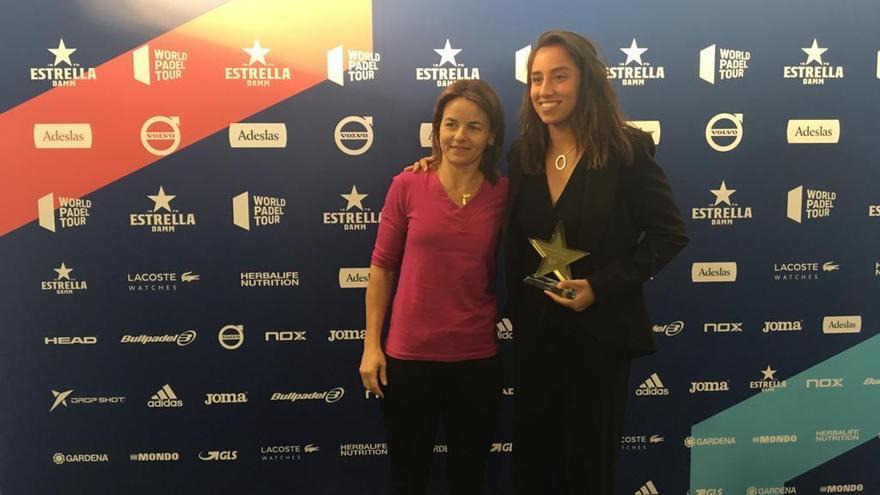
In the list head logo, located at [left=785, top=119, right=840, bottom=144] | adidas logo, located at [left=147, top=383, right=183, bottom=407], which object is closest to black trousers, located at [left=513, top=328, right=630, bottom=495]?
head logo, located at [left=785, top=119, right=840, bottom=144]

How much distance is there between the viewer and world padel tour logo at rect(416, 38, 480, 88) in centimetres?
239

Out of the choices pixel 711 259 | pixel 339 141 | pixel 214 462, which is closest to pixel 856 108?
pixel 711 259

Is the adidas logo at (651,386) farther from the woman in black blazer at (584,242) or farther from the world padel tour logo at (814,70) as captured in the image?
the world padel tour logo at (814,70)

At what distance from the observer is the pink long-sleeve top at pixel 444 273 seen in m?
1.83

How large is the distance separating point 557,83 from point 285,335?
4.94 feet

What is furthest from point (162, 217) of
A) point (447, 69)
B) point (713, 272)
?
point (713, 272)

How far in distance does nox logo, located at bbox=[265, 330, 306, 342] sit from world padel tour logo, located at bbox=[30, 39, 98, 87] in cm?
123

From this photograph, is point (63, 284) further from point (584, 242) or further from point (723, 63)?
point (723, 63)

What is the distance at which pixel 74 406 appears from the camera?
2.52 meters

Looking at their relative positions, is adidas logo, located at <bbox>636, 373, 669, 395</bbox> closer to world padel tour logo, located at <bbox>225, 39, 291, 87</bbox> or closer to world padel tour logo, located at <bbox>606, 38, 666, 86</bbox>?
world padel tour logo, located at <bbox>606, 38, 666, 86</bbox>

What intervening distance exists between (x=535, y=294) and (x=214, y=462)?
1.65m

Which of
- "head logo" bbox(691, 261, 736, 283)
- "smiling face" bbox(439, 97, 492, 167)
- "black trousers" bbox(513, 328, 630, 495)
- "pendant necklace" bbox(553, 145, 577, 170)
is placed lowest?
"black trousers" bbox(513, 328, 630, 495)

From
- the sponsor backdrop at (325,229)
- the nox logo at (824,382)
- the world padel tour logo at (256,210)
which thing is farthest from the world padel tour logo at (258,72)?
the nox logo at (824,382)

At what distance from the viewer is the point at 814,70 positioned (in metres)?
2.44
